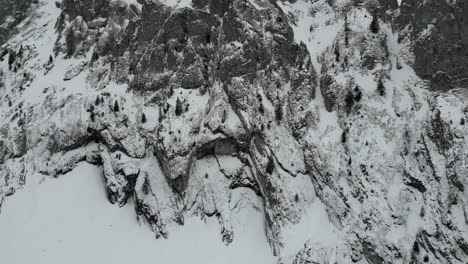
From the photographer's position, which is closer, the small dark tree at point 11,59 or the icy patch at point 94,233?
the icy patch at point 94,233

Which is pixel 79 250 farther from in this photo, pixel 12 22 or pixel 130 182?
pixel 12 22

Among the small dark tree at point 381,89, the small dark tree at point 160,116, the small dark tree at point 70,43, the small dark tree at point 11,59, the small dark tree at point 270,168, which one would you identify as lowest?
the small dark tree at point 11,59

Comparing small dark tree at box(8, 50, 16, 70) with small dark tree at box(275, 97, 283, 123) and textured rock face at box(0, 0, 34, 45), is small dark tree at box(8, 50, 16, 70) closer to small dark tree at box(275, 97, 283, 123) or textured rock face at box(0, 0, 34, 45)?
textured rock face at box(0, 0, 34, 45)

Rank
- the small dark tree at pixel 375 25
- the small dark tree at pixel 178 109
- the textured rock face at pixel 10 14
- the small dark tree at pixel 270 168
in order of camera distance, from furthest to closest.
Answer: the textured rock face at pixel 10 14 → the small dark tree at pixel 178 109 → the small dark tree at pixel 375 25 → the small dark tree at pixel 270 168

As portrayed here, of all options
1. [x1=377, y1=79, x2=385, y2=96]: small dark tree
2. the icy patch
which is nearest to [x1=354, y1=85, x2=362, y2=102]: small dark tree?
[x1=377, y1=79, x2=385, y2=96]: small dark tree

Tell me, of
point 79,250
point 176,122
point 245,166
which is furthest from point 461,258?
point 79,250

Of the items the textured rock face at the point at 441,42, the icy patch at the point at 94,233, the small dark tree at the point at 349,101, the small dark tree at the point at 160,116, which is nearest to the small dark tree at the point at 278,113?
the small dark tree at the point at 349,101

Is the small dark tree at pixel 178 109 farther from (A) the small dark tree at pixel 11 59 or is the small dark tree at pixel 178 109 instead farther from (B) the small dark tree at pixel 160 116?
(A) the small dark tree at pixel 11 59

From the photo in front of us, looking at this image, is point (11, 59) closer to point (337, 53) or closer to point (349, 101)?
point (337, 53)

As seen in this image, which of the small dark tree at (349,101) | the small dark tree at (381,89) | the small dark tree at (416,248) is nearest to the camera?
the small dark tree at (416,248)
